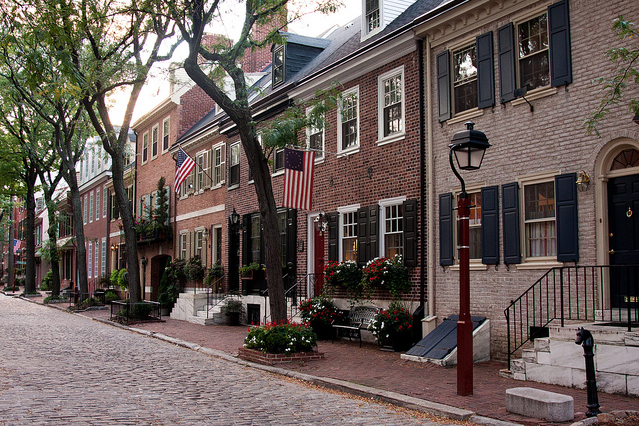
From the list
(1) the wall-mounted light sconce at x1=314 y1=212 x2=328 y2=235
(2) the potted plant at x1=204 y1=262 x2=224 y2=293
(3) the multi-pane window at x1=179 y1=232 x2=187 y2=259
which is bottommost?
(2) the potted plant at x1=204 y1=262 x2=224 y2=293

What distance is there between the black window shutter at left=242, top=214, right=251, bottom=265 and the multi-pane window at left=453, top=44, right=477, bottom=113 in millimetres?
10585

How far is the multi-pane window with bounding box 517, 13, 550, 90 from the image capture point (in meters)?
11.6

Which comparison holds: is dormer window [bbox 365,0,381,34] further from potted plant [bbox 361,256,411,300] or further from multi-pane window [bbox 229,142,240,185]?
multi-pane window [bbox 229,142,240,185]

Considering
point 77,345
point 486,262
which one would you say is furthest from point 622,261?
point 77,345

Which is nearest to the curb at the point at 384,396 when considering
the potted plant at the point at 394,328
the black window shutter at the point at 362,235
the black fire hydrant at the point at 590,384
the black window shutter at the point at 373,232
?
the black fire hydrant at the point at 590,384

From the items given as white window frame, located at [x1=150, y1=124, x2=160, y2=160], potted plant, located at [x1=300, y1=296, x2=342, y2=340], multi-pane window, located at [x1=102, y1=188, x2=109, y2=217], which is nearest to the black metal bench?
potted plant, located at [x1=300, y1=296, x2=342, y2=340]

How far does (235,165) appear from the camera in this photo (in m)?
23.5

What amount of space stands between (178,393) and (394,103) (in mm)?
9041

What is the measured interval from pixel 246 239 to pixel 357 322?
300 inches

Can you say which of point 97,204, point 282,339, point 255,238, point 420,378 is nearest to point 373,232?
point 282,339

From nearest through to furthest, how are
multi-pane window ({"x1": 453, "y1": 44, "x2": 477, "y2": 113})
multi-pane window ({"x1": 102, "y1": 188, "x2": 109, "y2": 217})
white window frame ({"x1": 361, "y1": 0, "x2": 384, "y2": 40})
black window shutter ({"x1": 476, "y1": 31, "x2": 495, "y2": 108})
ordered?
black window shutter ({"x1": 476, "y1": 31, "x2": 495, "y2": 108})
multi-pane window ({"x1": 453, "y1": 44, "x2": 477, "y2": 113})
white window frame ({"x1": 361, "y1": 0, "x2": 384, "y2": 40})
multi-pane window ({"x1": 102, "y1": 188, "x2": 109, "y2": 217})

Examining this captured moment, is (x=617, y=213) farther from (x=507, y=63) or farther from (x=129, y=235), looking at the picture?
(x=129, y=235)

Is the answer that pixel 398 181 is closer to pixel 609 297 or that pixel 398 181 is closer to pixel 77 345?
pixel 609 297

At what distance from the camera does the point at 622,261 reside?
10016 millimetres
